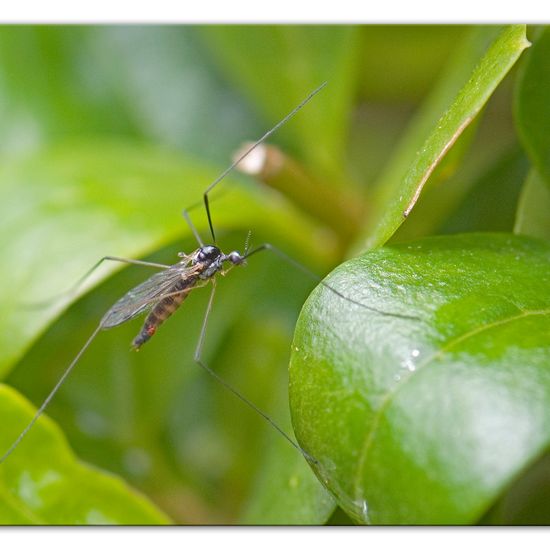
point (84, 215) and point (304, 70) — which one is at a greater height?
point (304, 70)

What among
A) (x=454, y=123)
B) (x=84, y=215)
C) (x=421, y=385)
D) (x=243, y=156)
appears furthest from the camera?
(x=243, y=156)

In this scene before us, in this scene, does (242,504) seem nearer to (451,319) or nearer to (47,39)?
(451,319)

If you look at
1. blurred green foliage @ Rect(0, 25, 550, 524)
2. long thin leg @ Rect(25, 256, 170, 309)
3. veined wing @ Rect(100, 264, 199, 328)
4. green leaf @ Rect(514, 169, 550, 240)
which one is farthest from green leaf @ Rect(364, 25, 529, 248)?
veined wing @ Rect(100, 264, 199, 328)

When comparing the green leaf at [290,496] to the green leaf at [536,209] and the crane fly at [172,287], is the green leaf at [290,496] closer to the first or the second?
the crane fly at [172,287]

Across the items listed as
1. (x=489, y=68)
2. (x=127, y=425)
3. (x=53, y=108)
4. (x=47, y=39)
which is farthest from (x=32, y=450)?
(x=47, y=39)

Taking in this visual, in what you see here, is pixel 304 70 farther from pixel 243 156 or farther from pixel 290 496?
pixel 290 496

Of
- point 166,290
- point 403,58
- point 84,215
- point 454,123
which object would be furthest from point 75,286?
point 403,58

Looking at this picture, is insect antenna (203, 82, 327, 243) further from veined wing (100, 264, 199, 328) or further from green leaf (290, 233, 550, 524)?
green leaf (290, 233, 550, 524)

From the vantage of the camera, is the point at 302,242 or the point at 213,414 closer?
the point at 302,242
